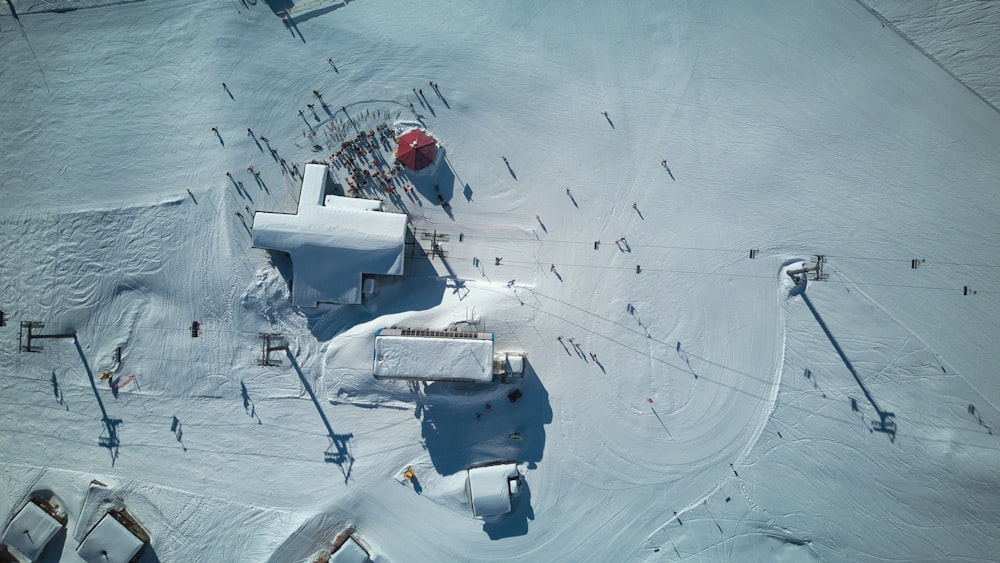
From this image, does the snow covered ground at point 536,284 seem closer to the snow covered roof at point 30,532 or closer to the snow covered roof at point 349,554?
the snow covered roof at point 349,554

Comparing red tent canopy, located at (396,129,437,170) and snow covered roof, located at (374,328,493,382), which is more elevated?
red tent canopy, located at (396,129,437,170)

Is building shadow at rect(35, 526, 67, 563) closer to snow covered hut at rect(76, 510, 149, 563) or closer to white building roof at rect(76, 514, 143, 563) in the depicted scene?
snow covered hut at rect(76, 510, 149, 563)

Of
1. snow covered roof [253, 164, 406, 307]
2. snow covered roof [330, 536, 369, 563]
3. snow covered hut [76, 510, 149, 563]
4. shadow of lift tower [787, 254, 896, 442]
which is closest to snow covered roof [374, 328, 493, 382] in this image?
snow covered roof [253, 164, 406, 307]

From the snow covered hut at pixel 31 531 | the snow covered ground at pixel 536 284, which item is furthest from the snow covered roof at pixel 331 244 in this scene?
the snow covered hut at pixel 31 531

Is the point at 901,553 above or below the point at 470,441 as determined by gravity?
above

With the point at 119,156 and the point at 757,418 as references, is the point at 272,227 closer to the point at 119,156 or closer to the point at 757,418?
the point at 119,156

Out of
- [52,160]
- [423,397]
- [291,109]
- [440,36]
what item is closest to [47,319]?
[52,160]

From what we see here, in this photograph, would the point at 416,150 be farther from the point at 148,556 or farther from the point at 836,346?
the point at 148,556
